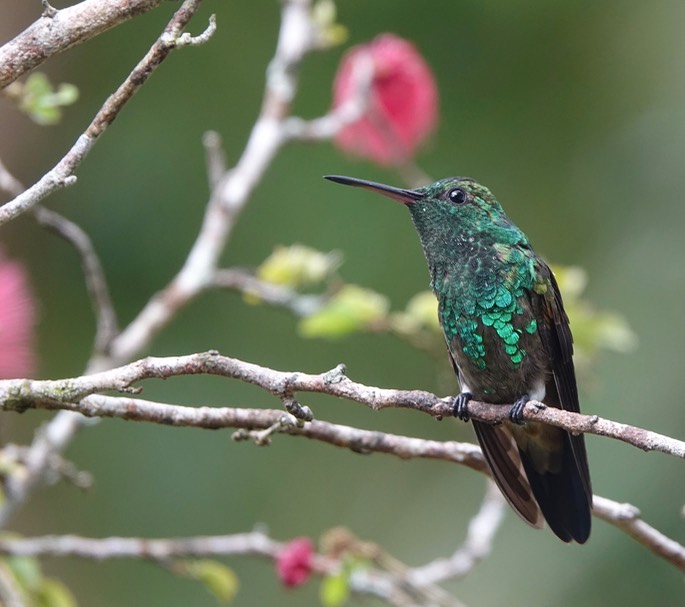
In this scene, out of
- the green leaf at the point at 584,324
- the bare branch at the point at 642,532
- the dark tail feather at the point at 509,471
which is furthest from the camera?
the green leaf at the point at 584,324

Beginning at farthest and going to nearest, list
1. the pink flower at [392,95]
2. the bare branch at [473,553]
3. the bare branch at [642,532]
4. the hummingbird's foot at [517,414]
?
the pink flower at [392,95], the bare branch at [473,553], the hummingbird's foot at [517,414], the bare branch at [642,532]

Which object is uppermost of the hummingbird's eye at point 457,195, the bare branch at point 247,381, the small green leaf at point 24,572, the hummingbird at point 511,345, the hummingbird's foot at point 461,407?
the hummingbird's eye at point 457,195

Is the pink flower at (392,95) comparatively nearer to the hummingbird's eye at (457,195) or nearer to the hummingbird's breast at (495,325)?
the hummingbird's eye at (457,195)

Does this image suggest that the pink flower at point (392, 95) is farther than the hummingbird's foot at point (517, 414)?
Yes

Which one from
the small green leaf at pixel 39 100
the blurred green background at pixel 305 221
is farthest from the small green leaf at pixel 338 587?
the blurred green background at pixel 305 221

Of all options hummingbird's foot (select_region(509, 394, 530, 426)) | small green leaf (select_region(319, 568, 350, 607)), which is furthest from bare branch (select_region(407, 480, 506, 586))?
hummingbird's foot (select_region(509, 394, 530, 426))

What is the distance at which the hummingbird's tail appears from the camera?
284cm

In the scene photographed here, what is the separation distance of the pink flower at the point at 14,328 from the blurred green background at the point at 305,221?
3476 mm

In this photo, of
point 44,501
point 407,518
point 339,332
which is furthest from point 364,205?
point 339,332

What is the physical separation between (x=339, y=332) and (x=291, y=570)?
2.41 ft

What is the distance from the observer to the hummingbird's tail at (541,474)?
284 centimetres

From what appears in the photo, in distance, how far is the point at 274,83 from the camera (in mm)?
4062

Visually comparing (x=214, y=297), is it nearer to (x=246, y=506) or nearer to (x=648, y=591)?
(x=246, y=506)

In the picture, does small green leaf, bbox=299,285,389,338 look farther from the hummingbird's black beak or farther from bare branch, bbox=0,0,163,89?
bare branch, bbox=0,0,163,89
